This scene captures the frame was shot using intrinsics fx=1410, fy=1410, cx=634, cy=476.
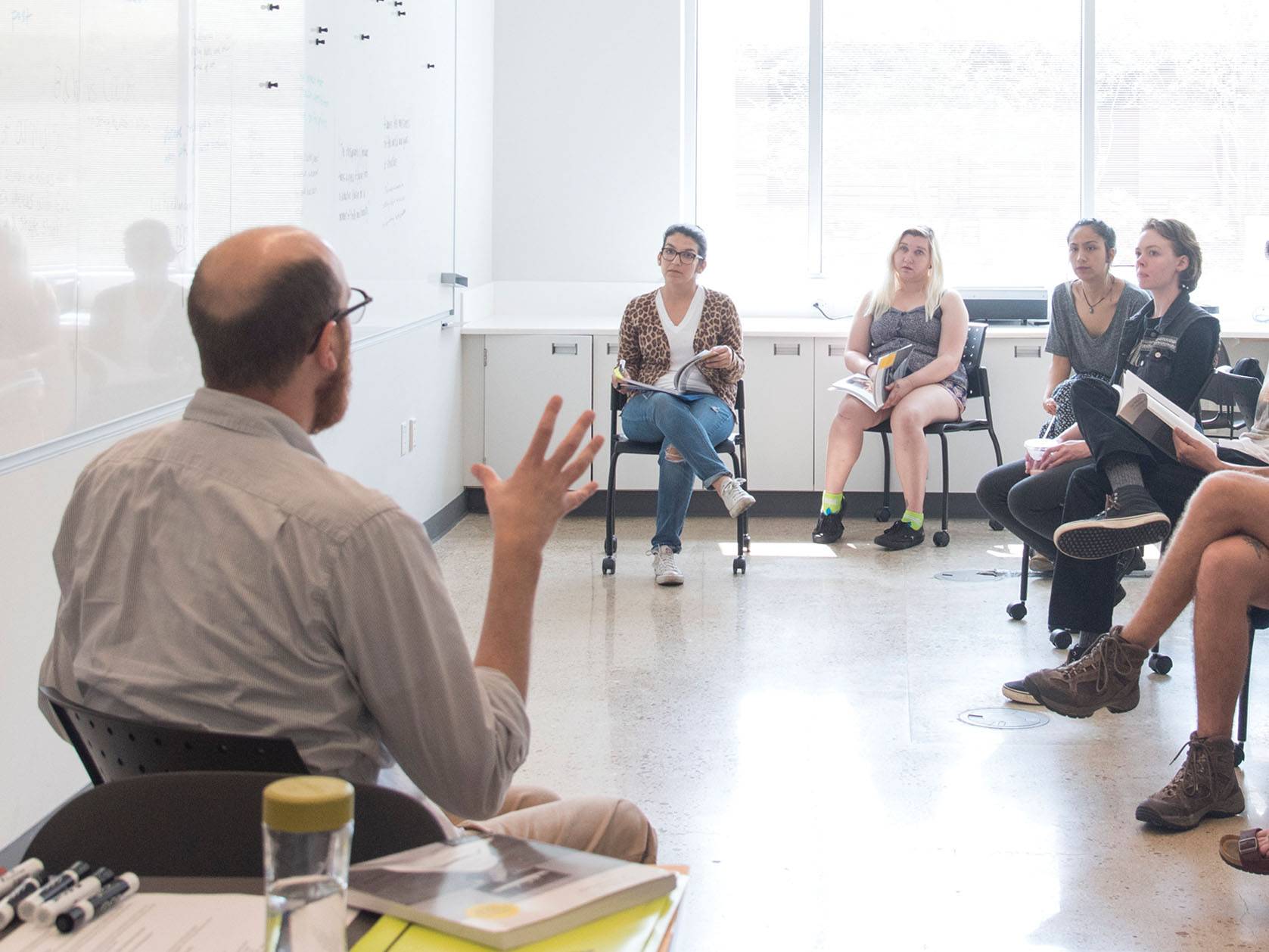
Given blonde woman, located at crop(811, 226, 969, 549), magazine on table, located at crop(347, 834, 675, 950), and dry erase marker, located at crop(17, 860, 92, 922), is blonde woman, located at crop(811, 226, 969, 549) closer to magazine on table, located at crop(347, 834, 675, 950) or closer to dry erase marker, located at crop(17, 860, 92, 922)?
magazine on table, located at crop(347, 834, 675, 950)

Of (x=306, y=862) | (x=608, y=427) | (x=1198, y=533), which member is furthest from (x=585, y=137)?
(x=306, y=862)

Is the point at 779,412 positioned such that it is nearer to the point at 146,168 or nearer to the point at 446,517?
the point at 446,517

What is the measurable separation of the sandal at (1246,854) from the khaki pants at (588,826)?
129 cm

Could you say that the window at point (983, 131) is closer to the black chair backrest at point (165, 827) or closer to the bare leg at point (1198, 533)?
the bare leg at point (1198, 533)

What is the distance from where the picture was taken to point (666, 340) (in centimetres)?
541

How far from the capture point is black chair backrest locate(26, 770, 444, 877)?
3.78 feet

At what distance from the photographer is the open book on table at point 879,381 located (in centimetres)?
578

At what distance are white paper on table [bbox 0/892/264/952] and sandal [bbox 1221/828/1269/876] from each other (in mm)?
1918

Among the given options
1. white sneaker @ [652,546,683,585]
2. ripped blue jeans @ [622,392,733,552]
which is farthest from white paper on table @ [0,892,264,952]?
ripped blue jeans @ [622,392,733,552]

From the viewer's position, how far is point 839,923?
95.5 inches

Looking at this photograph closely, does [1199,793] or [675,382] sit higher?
[675,382]

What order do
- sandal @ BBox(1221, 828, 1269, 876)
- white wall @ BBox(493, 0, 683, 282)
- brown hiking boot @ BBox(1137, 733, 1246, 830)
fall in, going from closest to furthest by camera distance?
sandal @ BBox(1221, 828, 1269, 876)
brown hiking boot @ BBox(1137, 733, 1246, 830)
white wall @ BBox(493, 0, 683, 282)

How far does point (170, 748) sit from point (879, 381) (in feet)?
15.7

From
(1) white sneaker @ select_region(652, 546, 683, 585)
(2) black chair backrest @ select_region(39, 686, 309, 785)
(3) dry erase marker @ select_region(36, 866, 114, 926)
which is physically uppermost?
(2) black chair backrest @ select_region(39, 686, 309, 785)
